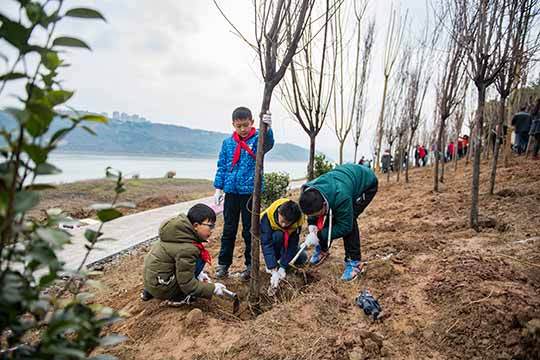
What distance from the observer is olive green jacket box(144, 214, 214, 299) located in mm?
2543

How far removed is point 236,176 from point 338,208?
3.20 feet

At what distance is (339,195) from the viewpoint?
303 centimetres

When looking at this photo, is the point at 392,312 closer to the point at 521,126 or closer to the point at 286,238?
the point at 286,238

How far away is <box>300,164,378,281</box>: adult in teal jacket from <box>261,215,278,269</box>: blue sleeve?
14.5 inches

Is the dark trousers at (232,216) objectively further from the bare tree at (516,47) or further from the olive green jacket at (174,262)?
the bare tree at (516,47)

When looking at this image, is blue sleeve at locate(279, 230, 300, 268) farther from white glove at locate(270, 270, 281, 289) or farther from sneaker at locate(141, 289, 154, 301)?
sneaker at locate(141, 289, 154, 301)

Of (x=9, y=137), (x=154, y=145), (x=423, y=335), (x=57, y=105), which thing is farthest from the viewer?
(x=154, y=145)

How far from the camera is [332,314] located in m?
2.41

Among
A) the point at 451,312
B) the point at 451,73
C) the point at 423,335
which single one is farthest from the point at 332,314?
the point at 451,73

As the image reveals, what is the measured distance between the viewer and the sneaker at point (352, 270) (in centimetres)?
307

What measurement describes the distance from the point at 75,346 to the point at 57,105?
53 centimetres

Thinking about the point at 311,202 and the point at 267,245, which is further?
the point at 267,245

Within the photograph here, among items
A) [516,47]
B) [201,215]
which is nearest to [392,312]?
[201,215]

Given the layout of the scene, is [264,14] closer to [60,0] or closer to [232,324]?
[60,0]
